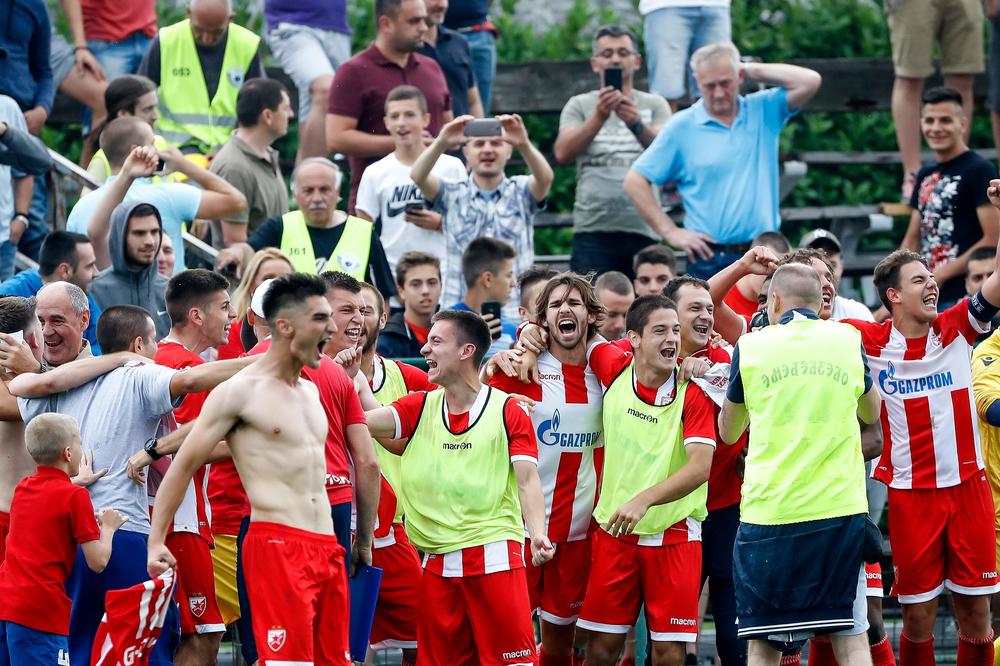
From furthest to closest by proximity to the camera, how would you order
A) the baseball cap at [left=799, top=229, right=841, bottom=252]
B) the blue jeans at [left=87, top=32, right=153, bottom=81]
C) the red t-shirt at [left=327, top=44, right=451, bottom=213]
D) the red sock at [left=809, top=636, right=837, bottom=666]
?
1. the blue jeans at [left=87, top=32, right=153, bottom=81]
2. the red t-shirt at [left=327, top=44, right=451, bottom=213]
3. the baseball cap at [left=799, top=229, right=841, bottom=252]
4. the red sock at [left=809, top=636, right=837, bottom=666]

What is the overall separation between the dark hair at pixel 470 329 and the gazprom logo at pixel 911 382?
2386mm

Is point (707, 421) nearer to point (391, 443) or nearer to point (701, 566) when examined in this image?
point (701, 566)

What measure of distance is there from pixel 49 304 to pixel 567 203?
8.21 metres

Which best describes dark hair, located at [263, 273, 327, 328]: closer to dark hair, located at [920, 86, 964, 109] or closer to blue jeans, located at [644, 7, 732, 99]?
dark hair, located at [920, 86, 964, 109]

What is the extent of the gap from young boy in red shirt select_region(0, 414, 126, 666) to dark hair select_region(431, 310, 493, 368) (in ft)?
6.53

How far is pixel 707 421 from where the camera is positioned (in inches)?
333

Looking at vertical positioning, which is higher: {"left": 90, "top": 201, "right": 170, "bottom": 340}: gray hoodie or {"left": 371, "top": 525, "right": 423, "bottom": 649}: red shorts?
{"left": 90, "top": 201, "right": 170, "bottom": 340}: gray hoodie

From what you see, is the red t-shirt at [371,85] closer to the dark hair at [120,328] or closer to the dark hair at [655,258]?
the dark hair at [655,258]

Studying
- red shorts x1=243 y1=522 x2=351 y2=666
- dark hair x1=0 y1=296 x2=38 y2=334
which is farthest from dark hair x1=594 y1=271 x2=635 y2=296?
dark hair x1=0 y1=296 x2=38 y2=334

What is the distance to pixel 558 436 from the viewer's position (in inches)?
350

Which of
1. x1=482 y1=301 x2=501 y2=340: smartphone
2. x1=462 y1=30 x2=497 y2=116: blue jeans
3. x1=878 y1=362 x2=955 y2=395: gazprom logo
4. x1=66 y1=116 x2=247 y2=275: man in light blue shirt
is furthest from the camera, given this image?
x1=462 y1=30 x2=497 y2=116: blue jeans

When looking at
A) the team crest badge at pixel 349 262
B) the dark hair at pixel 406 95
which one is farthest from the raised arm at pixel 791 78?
the team crest badge at pixel 349 262

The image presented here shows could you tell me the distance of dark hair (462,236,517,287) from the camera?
10297 mm

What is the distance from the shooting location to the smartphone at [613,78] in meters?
12.0
